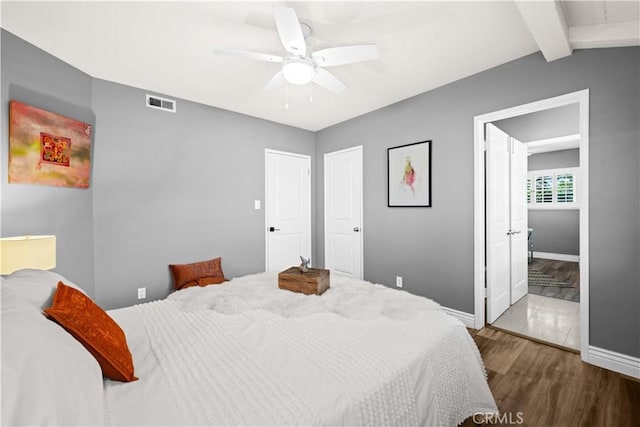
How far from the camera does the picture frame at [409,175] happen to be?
323 centimetres

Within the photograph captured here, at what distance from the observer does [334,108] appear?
12.0 feet

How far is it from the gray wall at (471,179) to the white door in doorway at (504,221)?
245 millimetres

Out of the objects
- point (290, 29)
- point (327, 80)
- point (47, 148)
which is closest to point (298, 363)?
point (290, 29)

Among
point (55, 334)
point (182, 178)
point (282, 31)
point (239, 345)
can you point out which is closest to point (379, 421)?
point (239, 345)

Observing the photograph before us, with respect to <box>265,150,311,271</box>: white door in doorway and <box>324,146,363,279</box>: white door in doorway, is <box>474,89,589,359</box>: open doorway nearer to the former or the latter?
<box>324,146,363,279</box>: white door in doorway

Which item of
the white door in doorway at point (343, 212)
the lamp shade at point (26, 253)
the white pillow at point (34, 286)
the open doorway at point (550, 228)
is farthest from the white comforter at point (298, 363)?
the white door in doorway at point (343, 212)

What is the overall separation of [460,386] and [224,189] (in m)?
3.21

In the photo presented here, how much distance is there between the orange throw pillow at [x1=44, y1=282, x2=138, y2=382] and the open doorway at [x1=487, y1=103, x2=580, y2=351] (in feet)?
10.3

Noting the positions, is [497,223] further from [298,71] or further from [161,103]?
[161,103]

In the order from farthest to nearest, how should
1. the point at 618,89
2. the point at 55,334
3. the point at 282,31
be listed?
the point at 618,89
the point at 282,31
the point at 55,334

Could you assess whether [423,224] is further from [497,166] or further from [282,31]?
[282,31]

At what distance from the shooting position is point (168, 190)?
320cm

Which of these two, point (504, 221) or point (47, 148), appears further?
point (504, 221)

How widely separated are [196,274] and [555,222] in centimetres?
744
